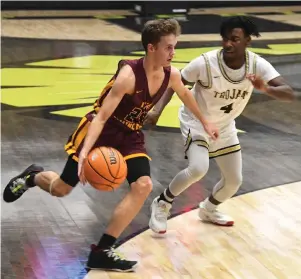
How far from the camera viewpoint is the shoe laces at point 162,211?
514cm

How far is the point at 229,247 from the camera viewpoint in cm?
A: 493

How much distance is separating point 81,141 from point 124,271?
2.84 feet

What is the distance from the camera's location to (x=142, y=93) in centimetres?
446

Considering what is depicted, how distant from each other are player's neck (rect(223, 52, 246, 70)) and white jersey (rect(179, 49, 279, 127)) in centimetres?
2

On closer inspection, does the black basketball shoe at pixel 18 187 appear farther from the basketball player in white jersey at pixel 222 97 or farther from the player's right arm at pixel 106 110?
the player's right arm at pixel 106 110

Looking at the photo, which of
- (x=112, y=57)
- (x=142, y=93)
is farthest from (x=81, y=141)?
(x=112, y=57)

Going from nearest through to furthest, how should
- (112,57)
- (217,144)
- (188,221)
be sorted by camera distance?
(217,144) → (188,221) → (112,57)

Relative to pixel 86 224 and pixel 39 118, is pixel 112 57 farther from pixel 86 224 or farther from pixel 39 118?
pixel 86 224

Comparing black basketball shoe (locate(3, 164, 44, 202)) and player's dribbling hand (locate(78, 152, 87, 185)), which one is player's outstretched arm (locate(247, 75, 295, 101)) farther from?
black basketball shoe (locate(3, 164, 44, 202))

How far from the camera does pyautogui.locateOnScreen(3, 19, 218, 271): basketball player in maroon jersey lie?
14.4 feet

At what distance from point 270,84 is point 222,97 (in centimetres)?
34

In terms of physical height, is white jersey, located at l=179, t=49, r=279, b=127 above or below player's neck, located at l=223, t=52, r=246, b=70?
below

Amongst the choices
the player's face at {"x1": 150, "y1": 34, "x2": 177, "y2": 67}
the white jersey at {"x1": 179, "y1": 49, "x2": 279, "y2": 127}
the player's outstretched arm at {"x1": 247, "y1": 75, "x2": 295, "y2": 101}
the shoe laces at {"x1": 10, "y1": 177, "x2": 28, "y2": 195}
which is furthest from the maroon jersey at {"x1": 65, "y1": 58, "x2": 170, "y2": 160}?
the shoe laces at {"x1": 10, "y1": 177, "x2": 28, "y2": 195}

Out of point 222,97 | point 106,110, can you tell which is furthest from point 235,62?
point 106,110
